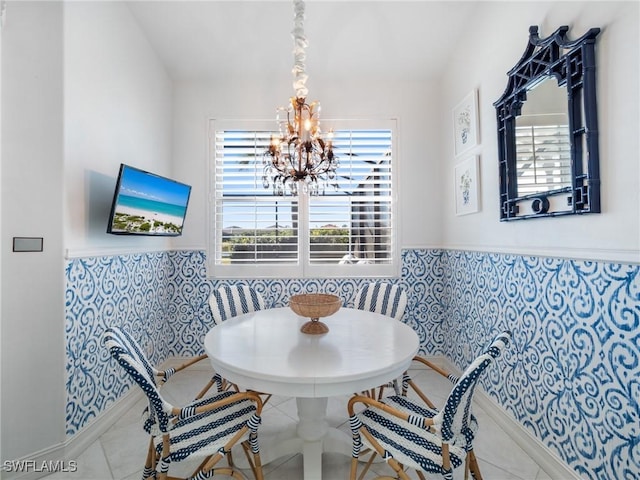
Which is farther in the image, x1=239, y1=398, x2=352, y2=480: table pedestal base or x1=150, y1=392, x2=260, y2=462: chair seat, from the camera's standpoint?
x1=239, y1=398, x2=352, y2=480: table pedestal base

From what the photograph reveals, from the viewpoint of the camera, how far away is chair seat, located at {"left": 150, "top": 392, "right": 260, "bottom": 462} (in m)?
1.22

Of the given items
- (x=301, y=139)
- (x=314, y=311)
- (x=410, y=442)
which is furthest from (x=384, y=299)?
(x=301, y=139)

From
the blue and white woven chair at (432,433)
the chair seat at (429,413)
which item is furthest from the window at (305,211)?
the blue and white woven chair at (432,433)

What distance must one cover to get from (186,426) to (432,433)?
113 cm

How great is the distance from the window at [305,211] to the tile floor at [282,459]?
1401 mm

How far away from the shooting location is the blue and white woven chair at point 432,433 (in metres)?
1.09

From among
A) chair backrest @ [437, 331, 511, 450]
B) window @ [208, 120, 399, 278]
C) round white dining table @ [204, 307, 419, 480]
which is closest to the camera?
chair backrest @ [437, 331, 511, 450]

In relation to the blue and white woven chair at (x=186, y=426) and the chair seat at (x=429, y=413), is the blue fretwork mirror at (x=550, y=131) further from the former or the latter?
the blue and white woven chair at (x=186, y=426)

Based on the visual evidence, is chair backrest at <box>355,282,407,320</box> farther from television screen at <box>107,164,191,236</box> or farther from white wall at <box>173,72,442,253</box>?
television screen at <box>107,164,191,236</box>

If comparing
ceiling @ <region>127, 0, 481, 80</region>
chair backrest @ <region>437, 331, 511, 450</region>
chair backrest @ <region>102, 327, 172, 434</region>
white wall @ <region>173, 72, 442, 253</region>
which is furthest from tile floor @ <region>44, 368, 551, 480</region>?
ceiling @ <region>127, 0, 481, 80</region>

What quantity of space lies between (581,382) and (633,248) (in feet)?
2.35

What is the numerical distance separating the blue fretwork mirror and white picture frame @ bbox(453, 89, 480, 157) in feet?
1.12

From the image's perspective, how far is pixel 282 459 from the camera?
1.72 meters

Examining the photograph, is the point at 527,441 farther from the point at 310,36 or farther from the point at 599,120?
the point at 310,36
